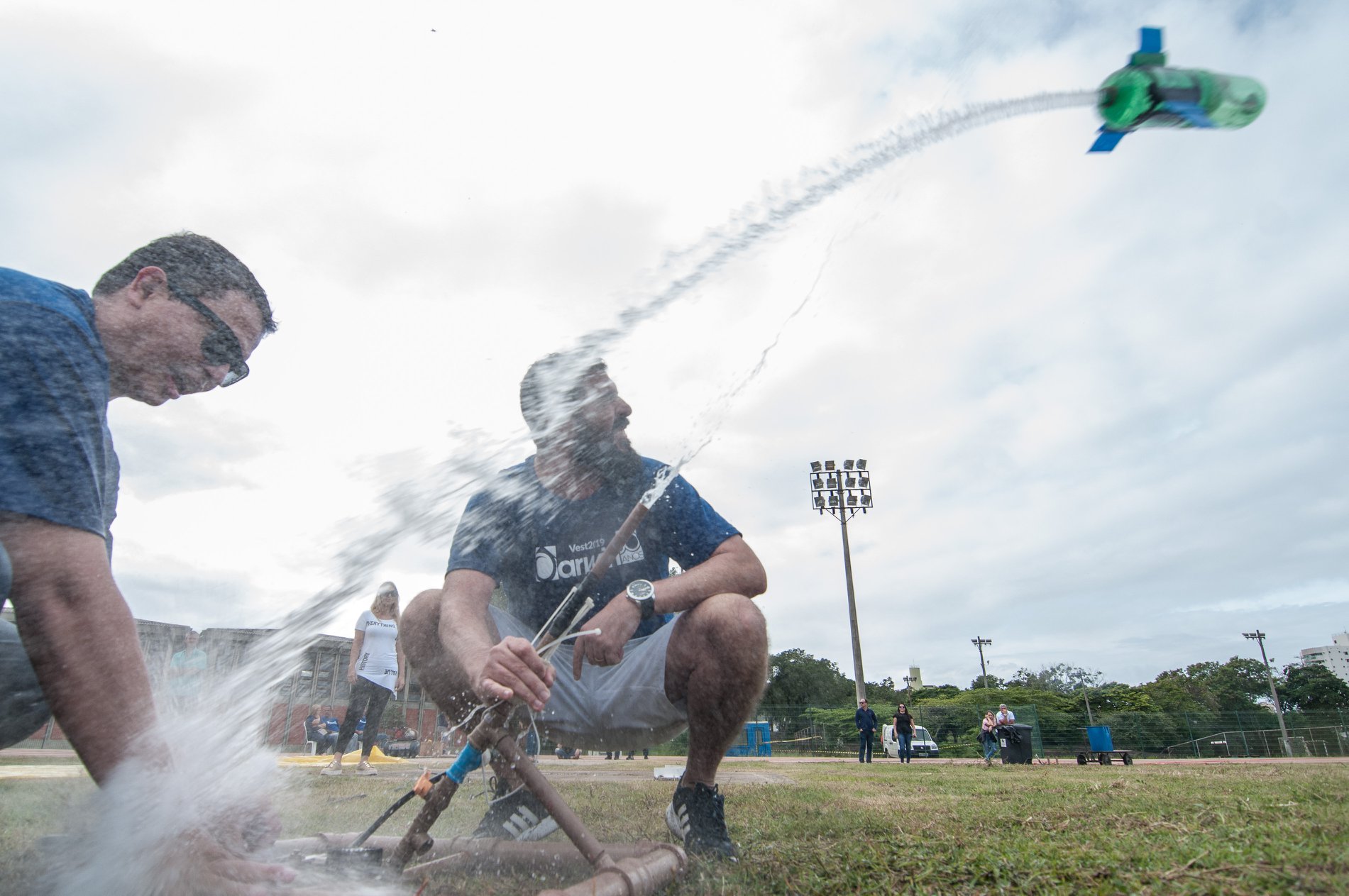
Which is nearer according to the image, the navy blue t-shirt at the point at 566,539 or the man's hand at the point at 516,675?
the man's hand at the point at 516,675

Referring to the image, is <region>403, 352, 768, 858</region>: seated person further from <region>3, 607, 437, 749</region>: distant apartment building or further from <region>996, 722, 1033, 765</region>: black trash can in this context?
<region>996, 722, 1033, 765</region>: black trash can

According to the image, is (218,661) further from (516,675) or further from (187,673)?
(516,675)

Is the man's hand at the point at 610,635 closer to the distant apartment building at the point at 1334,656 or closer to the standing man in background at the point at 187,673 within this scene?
the standing man in background at the point at 187,673

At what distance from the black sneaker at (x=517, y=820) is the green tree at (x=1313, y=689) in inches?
3166

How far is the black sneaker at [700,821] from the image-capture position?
6.99 ft

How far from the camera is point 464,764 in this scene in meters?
1.66

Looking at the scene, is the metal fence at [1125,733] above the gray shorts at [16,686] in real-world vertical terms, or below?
above

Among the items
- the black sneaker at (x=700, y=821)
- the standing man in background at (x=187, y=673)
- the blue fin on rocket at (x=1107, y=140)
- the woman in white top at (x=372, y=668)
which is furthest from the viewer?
the woman in white top at (x=372, y=668)

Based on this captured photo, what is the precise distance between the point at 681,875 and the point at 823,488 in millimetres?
35261

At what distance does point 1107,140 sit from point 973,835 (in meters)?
2.64

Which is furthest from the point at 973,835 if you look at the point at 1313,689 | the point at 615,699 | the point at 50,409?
the point at 1313,689

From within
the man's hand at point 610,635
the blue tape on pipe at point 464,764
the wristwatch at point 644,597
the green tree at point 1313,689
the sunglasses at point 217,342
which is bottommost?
the blue tape on pipe at point 464,764

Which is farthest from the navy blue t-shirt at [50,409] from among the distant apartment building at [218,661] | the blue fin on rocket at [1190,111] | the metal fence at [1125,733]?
the metal fence at [1125,733]

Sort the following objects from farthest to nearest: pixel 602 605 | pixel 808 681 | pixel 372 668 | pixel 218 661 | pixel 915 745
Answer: pixel 808 681 < pixel 915 745 < pixel 372 668 < pixel 602 605 < pixel 218 661
